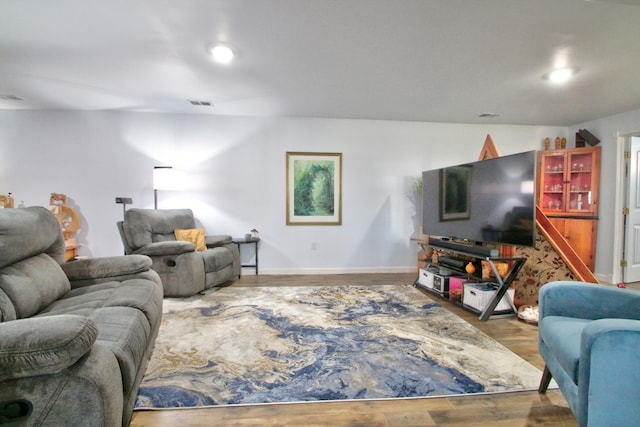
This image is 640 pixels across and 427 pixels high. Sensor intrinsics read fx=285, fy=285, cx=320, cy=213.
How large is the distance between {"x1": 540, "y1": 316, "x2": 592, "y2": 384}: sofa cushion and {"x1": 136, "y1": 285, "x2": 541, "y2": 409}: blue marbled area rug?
17.2 inches

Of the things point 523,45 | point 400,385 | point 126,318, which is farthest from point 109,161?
point 523,45

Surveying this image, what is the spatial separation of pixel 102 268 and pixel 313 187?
9.22 ft

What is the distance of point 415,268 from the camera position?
443 centimetres

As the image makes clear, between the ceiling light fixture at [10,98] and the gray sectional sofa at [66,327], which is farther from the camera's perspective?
the ceiling light fixture at [10,98]

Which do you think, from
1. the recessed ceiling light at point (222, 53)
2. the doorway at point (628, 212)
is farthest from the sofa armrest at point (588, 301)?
the doorway at point (628, 212)

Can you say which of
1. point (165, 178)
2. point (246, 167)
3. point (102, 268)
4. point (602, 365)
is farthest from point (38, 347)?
point (246, 167)

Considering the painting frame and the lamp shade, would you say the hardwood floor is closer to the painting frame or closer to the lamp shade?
the painting frame

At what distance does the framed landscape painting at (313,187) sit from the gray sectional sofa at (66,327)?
7.87ft

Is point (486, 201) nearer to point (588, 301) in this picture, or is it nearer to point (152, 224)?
point (588, 301)

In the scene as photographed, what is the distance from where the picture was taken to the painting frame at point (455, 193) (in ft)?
9.79

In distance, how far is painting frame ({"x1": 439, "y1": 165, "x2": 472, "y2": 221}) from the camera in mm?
2984

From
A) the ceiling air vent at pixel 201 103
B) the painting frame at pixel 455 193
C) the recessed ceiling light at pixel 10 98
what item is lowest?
the painting frame at pixel 455 193

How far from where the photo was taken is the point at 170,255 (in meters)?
3.07

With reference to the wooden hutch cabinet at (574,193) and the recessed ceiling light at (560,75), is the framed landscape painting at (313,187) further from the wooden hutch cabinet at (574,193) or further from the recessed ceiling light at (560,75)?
the wooden hutch cabinet at (574,193)
